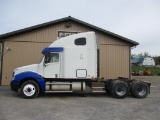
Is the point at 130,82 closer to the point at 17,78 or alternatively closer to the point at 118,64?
the point at 118,64

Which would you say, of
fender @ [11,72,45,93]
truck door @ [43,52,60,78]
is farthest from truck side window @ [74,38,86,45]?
fender @ [11,72,45,93]

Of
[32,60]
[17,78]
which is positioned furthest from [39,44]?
[17,78]

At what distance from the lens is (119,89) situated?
13.0m

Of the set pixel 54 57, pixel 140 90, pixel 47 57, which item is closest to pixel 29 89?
pixel 47 57

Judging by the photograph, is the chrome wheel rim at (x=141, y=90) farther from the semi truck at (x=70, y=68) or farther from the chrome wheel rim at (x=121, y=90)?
the chrome wheel rim at (x=121, y=90)

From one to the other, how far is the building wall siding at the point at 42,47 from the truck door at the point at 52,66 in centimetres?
553

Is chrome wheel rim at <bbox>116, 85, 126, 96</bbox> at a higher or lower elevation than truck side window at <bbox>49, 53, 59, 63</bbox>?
lower

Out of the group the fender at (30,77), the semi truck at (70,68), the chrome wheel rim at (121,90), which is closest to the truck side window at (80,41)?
the semi truck at (70,68)

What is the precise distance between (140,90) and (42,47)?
864 centimetres

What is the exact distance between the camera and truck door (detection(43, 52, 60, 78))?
12617mm

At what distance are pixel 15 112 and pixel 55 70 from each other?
14.4 feet

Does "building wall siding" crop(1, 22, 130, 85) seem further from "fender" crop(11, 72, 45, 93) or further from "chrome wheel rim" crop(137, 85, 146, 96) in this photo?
"fender" crop(11, 72, 45, 93)

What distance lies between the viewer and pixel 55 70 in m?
12.7

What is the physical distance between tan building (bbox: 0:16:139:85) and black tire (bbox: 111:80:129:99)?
554 centimetres
